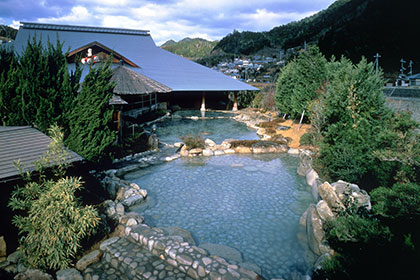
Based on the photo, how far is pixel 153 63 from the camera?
33.3m

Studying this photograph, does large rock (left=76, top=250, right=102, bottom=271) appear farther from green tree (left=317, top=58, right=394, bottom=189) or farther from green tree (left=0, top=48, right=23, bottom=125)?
green tree (left=317, top=58, right=394, bottom=189)

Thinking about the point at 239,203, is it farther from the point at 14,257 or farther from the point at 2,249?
the point at 2,249

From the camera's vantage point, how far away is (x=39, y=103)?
33.7 ft

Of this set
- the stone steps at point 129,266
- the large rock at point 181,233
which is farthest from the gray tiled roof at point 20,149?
the large rock at point 181,233

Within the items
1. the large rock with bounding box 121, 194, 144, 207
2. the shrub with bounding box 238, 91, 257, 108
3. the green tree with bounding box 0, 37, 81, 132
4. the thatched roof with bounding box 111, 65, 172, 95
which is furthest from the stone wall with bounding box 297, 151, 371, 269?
the shrub with bounding box 238, 91, 257, 108

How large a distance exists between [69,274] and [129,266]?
1.37 meters

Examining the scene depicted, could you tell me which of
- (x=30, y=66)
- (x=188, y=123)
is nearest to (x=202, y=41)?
(x=188, y=123)

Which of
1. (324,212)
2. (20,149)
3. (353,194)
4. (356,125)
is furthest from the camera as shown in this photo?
(356,125)

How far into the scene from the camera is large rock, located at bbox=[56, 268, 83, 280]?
6.43 metres

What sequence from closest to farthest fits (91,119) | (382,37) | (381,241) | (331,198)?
(381,241) → (331,198) → (91,119) → (382,37)

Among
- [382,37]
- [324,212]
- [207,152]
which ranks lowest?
[207,152]

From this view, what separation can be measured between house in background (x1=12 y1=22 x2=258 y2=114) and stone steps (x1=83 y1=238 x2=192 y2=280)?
2160cm

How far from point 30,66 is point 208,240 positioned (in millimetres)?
9058

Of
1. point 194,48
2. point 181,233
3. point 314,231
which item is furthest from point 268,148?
point 194,48
